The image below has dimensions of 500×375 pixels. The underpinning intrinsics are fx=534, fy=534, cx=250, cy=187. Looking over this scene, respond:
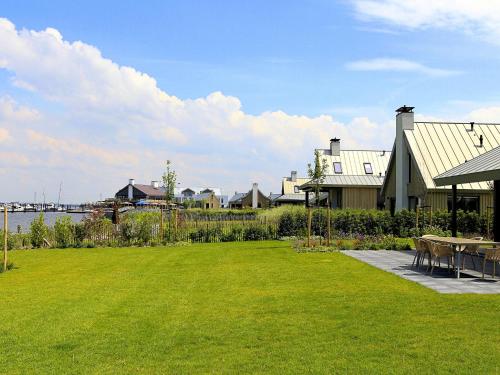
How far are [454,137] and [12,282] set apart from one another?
27254 mm

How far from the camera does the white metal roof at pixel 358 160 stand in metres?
42.4

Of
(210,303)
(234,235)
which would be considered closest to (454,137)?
(234,235)

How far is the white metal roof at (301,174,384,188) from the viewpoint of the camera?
37812 mm

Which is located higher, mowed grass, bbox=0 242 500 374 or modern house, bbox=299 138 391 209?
modern house, bbox=299 138 391 209

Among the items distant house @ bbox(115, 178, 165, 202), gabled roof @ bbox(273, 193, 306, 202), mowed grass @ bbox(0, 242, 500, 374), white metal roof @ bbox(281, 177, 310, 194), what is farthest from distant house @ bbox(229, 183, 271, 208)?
mowed grass @ bbox(0, 242, 500, 374)

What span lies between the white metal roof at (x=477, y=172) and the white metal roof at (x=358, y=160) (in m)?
22.4

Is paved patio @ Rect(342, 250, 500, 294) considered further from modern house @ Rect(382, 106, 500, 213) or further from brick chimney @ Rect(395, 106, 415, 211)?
brick chimney @ Rect(395, 106, 415, 211)

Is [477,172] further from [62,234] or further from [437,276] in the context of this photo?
[62,234]

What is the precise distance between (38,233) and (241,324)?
1746cm

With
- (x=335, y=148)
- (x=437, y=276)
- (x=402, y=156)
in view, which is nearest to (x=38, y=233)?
(x=437, y=276)

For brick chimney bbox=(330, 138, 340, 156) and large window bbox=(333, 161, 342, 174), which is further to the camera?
brick chimney bbox=(330, 138, 340, 156)

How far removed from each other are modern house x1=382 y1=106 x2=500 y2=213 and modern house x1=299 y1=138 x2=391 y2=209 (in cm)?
410

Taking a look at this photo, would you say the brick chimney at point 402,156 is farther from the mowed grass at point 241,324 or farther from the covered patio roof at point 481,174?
the mowed grass at point 241,324

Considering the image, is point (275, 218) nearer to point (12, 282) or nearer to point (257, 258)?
point (257, 258)
